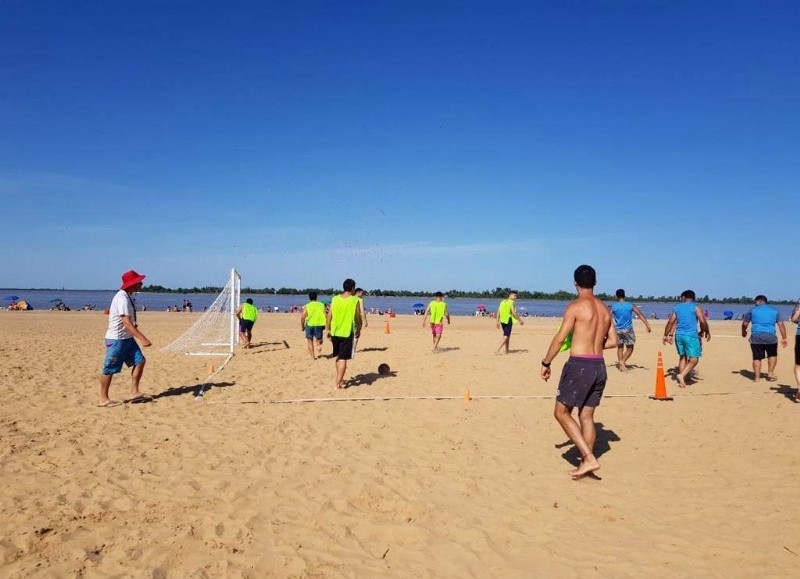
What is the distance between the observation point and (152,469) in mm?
4875

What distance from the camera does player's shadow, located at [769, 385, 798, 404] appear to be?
903 cm

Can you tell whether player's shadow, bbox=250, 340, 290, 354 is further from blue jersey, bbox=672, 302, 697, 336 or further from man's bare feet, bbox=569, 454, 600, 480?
man's bare feet, bbox=569, 454, 600, 480

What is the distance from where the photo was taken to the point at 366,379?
10.6 meters

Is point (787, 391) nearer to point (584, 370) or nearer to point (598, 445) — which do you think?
point (598, 445)

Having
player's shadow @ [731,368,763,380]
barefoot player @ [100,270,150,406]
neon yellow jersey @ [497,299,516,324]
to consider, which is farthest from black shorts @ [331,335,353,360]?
player's shadow @ [731,368,763,380]

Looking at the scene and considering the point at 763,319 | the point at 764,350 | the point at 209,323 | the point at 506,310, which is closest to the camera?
the point at 763,319

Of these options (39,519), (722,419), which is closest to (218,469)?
(39,519)

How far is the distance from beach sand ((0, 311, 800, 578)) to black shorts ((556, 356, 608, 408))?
2.57 feet

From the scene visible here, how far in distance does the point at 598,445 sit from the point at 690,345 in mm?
4934

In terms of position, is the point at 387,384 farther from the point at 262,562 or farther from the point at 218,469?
the point at 262,562

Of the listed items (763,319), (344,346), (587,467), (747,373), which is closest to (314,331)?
(344,346)

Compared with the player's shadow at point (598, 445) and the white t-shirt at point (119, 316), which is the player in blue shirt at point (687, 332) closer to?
the player's shadow at point (598, 445)

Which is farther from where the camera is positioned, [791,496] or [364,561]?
[791,496]

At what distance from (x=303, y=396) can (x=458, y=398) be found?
2613mm
